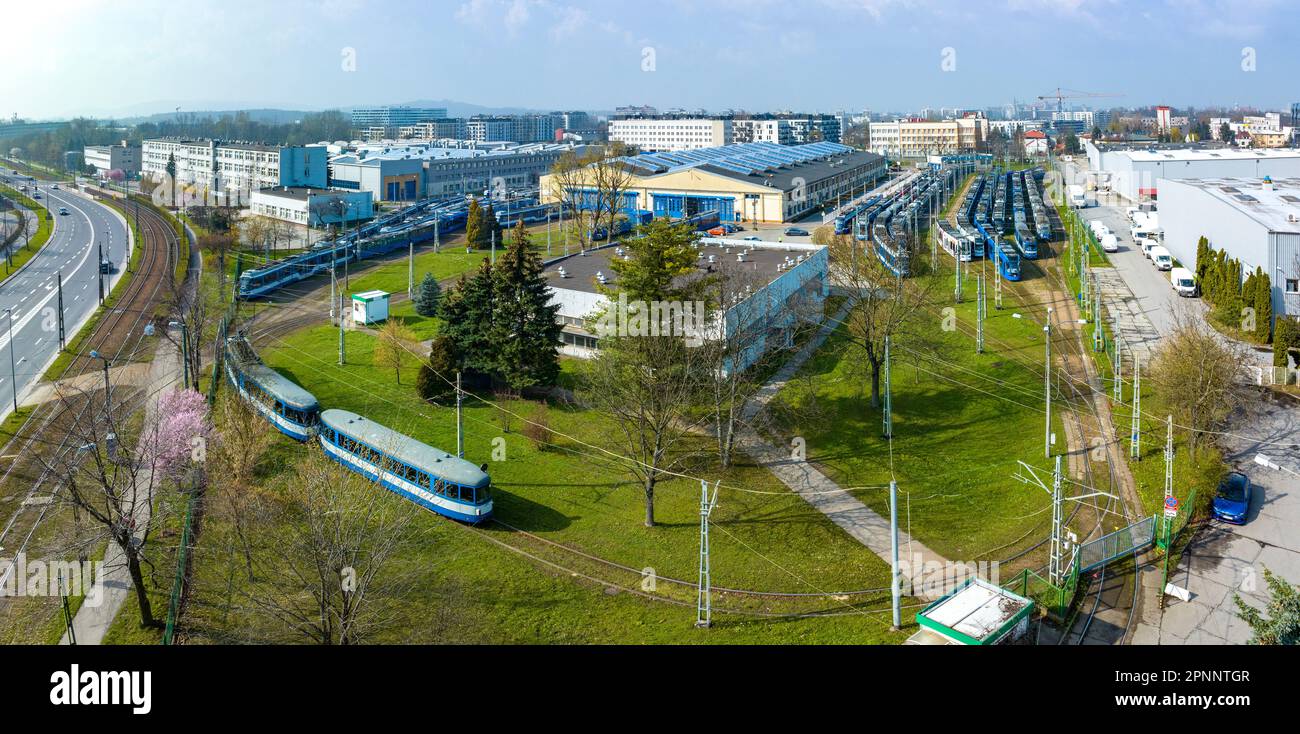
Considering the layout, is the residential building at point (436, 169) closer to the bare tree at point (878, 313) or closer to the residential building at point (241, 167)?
the residential building at point (241, 167)

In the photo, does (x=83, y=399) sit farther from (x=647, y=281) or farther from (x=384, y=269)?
→ (x=384, y=269)

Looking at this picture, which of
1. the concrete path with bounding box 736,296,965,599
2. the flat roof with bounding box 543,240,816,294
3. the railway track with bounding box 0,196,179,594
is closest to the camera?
the concrete path with bounding box 736,296,965,599

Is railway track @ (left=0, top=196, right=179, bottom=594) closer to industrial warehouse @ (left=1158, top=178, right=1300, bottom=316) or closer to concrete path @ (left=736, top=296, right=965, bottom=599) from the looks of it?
concrete path @ (left=736, top=296, right=965, bottom=599)

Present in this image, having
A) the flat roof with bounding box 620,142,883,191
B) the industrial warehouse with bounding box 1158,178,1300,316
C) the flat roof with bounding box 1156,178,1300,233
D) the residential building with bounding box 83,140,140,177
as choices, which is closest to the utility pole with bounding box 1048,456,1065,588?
the industrial warehouse with bounding box 1158,178,1300,316

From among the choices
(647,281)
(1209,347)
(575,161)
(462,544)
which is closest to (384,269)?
(575,161)

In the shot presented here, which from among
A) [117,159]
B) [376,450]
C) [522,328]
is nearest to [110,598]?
[376,450]

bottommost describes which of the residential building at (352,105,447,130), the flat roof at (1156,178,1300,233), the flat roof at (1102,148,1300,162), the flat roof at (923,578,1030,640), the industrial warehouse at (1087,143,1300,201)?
the flat roof at (923,578,1030,640)

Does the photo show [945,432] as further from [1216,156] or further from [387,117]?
[387,117]
